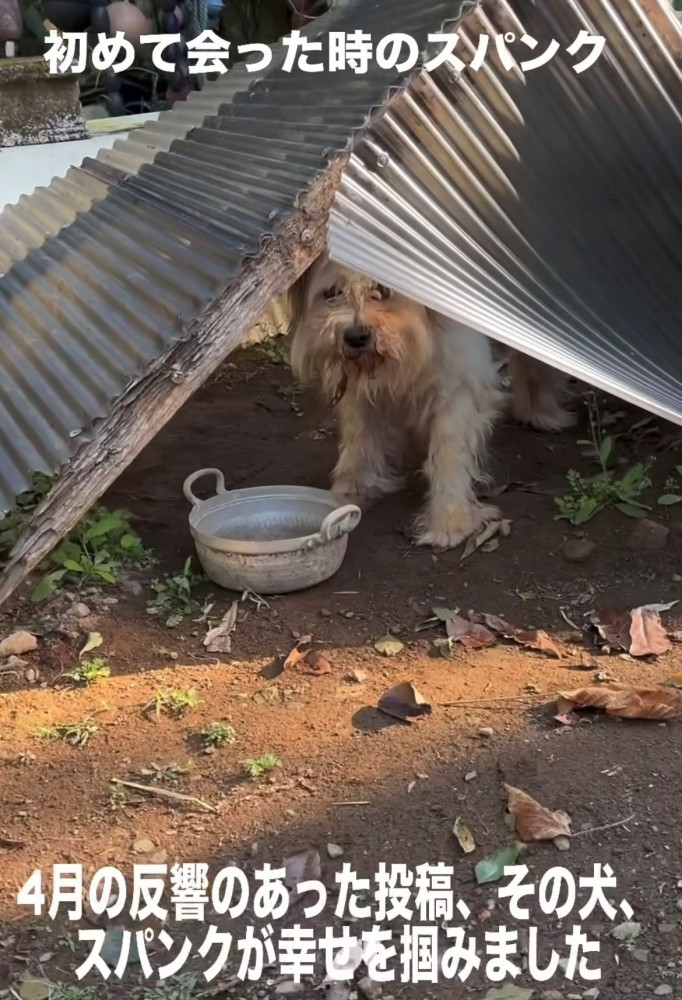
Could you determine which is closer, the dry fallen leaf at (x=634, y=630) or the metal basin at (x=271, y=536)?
the dry fallen leaf at (x=634, y=630)

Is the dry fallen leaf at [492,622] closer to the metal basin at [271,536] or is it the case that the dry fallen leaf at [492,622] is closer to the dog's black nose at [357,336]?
the metal basin at [271,536]

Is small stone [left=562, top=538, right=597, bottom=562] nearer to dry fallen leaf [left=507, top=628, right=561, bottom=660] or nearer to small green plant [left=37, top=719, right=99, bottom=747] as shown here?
dry fallen leaf [left=507, top=628, right=561, bottom=660]

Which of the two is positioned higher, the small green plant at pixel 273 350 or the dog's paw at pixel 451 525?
the small green plant at pixel 273 350

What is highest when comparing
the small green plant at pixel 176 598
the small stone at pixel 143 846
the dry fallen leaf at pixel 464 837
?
the small green plant at pixel 176 598

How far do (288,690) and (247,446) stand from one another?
197 cm

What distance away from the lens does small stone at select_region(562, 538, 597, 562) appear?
3.35 metres

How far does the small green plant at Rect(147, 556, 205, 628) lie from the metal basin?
0.06 metres

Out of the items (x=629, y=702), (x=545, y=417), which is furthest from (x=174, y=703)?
(x=545, y=417)

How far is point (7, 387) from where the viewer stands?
293 centimetres

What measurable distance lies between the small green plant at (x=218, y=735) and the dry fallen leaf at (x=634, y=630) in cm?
108

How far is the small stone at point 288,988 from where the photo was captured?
191cm

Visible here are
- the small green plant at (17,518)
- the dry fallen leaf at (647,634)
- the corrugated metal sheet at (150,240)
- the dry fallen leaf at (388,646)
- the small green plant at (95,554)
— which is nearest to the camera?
the corrugated metal sheet at (150,240)

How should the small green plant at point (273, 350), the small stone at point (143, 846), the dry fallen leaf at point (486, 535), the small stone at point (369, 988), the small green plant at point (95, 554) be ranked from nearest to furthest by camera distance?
the small stone at point (369, 988), the small stone at point (143, 846), the small green plant at point (95, 554), the dry fallen leaf at point (486, 535), the small green plant at point (273, 350)

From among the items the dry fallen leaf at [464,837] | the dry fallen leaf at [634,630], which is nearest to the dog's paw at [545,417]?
the dry fallen leaf at [634,630]
